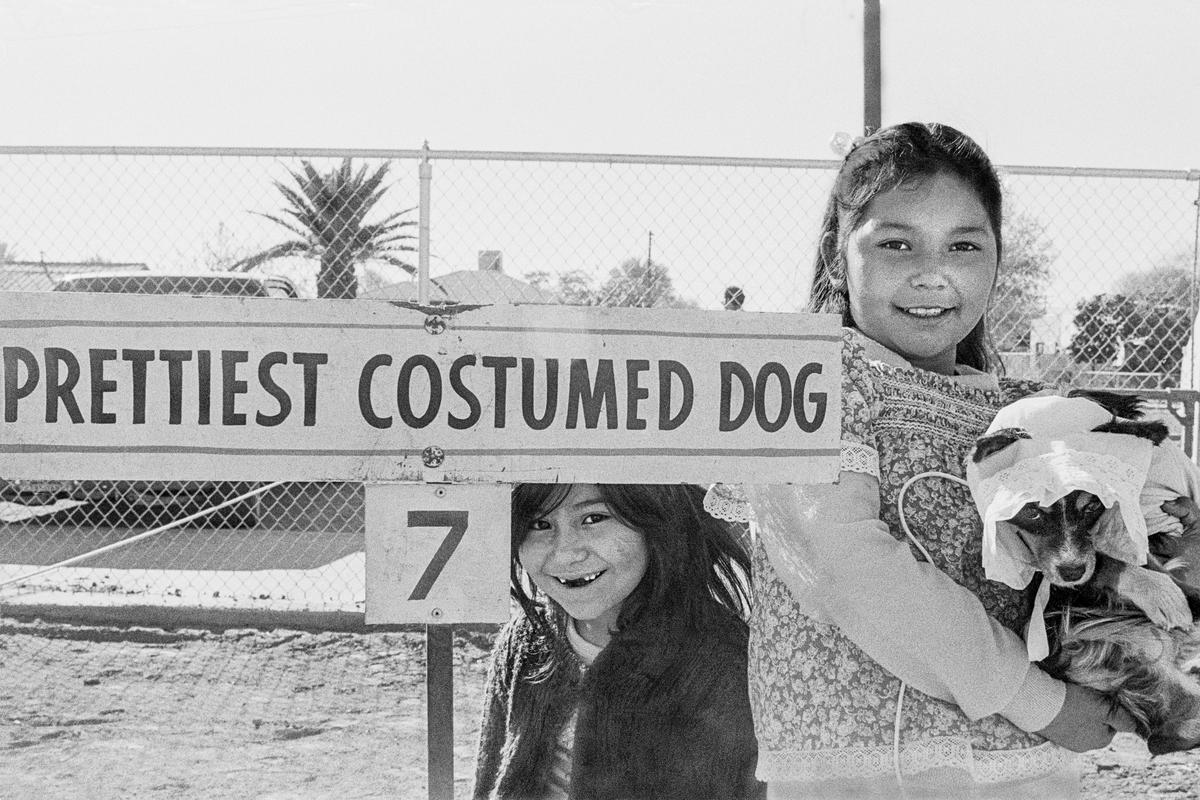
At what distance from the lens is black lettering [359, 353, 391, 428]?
4.05ft

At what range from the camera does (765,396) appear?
1300mm

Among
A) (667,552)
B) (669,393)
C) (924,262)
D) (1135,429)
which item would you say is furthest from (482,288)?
(1135,429)

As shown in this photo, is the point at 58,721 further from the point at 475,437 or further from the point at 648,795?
the point at 475,437

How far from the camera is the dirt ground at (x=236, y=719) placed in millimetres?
3379

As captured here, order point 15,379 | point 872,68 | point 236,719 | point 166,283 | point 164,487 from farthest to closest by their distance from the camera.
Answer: point 164,487 → point 166,283 → point 236,719 → point 872,68 → point 15,379

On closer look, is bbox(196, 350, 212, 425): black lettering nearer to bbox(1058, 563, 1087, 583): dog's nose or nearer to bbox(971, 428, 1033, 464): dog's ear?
bbox(971, 428, 1033, 464): dog's ear

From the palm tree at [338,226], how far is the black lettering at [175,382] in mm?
3686

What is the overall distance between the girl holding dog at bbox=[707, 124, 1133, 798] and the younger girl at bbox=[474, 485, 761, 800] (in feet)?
1.14

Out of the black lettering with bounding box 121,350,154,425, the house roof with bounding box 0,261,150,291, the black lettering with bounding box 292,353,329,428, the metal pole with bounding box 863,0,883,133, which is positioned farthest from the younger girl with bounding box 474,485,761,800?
the house roof with bounding box 0,261,150,291

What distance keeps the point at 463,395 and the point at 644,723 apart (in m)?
0.82

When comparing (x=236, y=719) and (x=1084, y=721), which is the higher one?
(x=1084, y=721)

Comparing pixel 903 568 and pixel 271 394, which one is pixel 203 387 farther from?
pixel 903 568

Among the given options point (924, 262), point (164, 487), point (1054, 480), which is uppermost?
point (924, 262)

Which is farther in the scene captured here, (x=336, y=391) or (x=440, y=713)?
(x=440, y=713)
